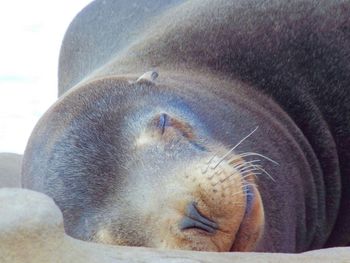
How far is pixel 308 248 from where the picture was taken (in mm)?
3619

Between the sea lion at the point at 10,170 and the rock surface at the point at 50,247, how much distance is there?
12.3 ft

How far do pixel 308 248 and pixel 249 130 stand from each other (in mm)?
713

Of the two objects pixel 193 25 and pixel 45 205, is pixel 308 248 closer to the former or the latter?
pixel 193 25

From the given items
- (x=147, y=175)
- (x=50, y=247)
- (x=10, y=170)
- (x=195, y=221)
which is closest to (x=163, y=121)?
(x=147, y=175)

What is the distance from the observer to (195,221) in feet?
7.64

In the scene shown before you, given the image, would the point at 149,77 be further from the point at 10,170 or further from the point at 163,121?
the point at 10,170

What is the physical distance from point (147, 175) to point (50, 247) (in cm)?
127

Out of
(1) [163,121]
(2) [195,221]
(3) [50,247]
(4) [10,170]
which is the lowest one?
(4) [10,170]

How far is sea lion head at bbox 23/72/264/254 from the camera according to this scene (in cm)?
241

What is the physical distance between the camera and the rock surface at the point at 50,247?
4.49 feet

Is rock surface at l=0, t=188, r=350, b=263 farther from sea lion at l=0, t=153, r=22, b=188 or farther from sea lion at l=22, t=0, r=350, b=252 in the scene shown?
sea lion at l=0, t=153, r=22, b=188

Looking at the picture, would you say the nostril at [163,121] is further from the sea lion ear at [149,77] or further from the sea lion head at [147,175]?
the sea lion ear at [149,77]

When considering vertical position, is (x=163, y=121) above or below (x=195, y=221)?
above

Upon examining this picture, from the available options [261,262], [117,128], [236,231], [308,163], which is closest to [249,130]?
[308,163]
